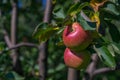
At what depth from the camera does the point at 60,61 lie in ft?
8.74

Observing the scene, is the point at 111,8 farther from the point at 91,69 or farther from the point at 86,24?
the point at 91,69

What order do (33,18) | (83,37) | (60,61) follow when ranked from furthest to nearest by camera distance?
(33,18) → (60,61) → (83,37)

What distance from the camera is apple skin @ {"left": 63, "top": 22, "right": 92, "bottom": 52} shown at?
100 centimetres

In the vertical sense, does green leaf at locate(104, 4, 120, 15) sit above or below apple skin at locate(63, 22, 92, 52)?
above

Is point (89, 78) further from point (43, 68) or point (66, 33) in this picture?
point (66, 33)

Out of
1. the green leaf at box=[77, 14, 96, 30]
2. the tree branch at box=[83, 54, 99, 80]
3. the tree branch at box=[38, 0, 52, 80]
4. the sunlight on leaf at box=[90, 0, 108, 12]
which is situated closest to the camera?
the green leaf at box=[77, 14, 96, 30]

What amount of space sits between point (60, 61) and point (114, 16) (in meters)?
1.52

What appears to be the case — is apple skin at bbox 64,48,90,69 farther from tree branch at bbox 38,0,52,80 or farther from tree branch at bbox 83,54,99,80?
tree branch at bbox 38,0,52,80

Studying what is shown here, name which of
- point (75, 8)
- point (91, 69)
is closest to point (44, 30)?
point (75, 8)

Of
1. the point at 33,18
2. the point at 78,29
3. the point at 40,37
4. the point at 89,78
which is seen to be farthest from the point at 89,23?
the point at 33,18

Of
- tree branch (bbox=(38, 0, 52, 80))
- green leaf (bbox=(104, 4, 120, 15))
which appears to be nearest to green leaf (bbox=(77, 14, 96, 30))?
green leaf (bbox=(104, 4, 120, 15))

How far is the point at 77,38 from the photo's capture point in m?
1.00

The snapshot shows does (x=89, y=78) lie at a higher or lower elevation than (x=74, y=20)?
lower

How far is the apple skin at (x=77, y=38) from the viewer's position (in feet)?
3.27
